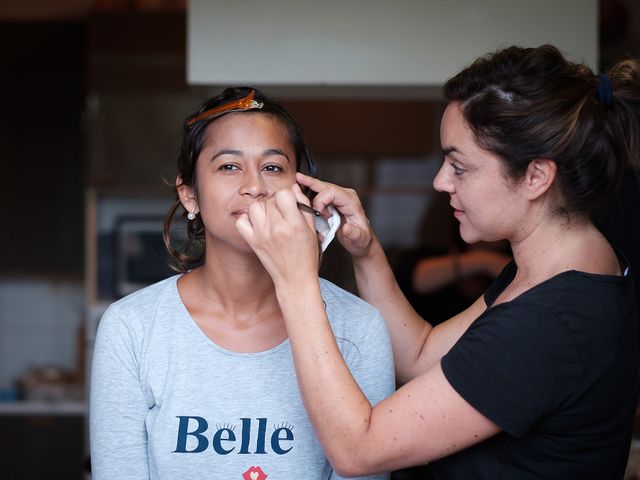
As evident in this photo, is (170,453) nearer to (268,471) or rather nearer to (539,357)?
(268,471)

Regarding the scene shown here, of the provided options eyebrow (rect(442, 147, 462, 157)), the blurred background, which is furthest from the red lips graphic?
the blurred background

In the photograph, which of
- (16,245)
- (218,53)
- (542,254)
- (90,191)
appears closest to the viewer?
(542,254)

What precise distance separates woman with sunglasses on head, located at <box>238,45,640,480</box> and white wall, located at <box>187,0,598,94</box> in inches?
34.5

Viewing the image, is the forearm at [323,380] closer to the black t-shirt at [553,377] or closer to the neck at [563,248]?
the black t-shirt at [553,377]

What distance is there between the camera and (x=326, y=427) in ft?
4.17

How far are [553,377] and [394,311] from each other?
1.78ft

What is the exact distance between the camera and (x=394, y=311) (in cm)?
174

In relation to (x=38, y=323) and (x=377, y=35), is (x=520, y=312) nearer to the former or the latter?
(x=377, y=35)

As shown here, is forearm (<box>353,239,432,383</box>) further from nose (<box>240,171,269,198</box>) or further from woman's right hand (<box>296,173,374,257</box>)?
nose (<box>240,171,269,198</box>)

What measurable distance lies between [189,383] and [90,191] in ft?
9.09

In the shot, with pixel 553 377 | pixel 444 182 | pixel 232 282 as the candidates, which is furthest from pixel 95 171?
pixel 553 377

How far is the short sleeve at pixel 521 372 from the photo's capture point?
1.23 m

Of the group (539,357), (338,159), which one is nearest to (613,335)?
(539,357)

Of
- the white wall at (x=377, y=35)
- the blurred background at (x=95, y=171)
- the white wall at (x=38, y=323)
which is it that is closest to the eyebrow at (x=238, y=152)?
the white wall at (x=377, y=35)
